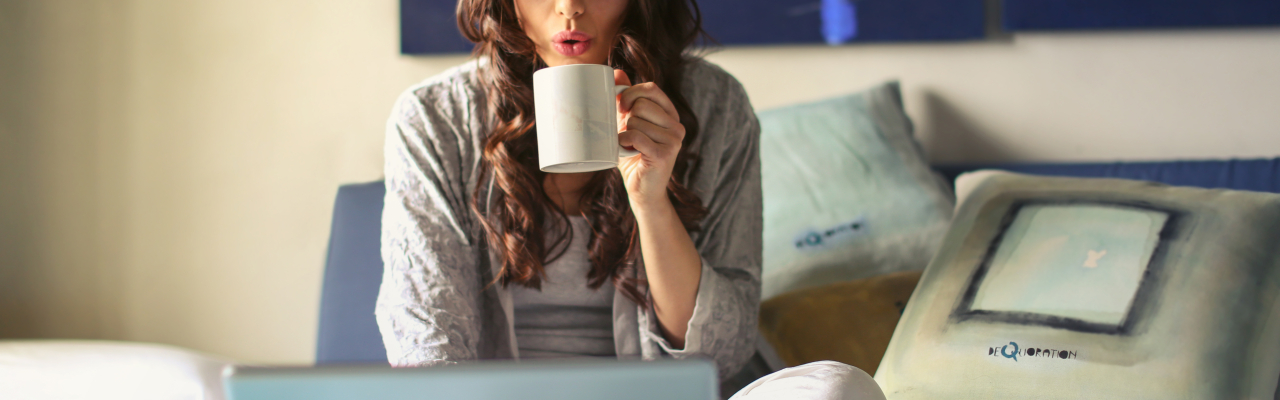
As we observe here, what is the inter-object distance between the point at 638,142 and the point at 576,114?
0.12 metres

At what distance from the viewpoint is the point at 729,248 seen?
1112mm

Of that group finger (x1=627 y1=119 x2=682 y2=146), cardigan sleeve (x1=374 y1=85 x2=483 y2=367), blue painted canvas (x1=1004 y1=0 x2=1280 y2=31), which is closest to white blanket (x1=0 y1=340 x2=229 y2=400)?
cardigan sleeve (x1=374 y1=85 x2=483 y2=367)

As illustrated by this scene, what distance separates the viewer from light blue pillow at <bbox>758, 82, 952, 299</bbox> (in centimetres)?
137

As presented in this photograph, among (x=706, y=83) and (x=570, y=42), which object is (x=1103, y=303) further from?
(x=570, y=42)

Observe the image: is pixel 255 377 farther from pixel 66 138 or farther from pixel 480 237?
pixel 66 138

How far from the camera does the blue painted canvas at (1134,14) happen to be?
5.30 feet

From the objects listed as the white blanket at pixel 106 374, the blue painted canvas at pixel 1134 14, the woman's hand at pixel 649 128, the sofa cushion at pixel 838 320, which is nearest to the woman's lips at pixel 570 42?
the woman's hand at pixel 649 128

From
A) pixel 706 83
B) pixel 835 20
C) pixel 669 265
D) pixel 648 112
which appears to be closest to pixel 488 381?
pixel 648 112

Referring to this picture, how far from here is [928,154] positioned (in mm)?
1764

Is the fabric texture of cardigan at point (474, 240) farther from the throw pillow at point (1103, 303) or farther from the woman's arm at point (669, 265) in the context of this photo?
the throw pillow at point (1103, 303)

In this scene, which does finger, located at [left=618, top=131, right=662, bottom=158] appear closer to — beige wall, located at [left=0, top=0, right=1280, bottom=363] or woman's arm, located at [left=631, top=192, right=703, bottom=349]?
woman's arm, located at [left=631, top=192, right=703, bottom=349]

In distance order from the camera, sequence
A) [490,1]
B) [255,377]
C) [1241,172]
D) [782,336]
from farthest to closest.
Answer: [1241,172] < [782,336] < [490,1] < [255,377]

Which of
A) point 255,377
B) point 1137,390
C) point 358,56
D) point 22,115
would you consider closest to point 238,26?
point 358,56

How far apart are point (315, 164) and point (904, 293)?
1313 mm
